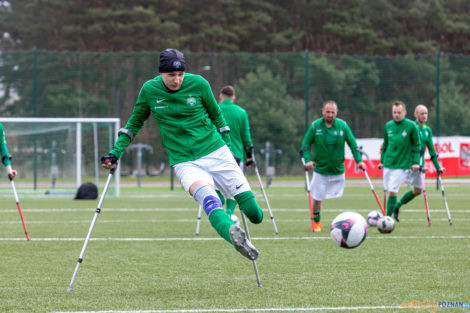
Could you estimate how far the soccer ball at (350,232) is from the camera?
7.08 meters

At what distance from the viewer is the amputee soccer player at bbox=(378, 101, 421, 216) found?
1244 cm

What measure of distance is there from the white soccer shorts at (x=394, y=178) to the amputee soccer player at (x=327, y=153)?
4.92 feet

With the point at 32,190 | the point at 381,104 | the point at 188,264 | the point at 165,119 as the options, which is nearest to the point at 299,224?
the point at 188,264

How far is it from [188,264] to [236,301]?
7.18 feet

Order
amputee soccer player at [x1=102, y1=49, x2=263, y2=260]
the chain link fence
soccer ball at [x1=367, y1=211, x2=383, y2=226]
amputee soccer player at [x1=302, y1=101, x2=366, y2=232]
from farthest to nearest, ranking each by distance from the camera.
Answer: the chain link fence
soccer ball at [x1=367, y1=211, x2=383, y2=226]
amputee soccer player at [x1=302, y1=101, x2=366, y2=232]
amputee soccer player at [x1=102, y1=49, x2=263, y2=260]

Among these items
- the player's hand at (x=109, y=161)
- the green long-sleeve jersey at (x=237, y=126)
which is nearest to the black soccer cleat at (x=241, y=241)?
the player's hand at (x=109, y=161)

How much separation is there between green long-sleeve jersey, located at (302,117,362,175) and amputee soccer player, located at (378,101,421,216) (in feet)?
4.89

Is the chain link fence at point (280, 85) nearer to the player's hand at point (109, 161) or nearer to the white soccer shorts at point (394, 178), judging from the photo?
the white soccer shorts at point (394, 178)

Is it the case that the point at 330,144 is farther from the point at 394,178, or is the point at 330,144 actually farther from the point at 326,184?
the point at 394,178

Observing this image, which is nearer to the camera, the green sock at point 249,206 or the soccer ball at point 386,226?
the green sock at point 249,206

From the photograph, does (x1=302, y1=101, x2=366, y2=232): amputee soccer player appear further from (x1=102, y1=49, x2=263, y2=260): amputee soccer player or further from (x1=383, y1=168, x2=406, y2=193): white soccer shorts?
(x1=102, y1=49, x2=263, y2=260): amputee soccer player

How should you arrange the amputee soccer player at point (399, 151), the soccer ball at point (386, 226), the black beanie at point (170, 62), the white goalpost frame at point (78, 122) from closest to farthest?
the black beanie at point (170, 62), the soccer ball at point (386, 226), the amputee soccer player at point (399, 151), the white goalpost frame at point (78, 122)

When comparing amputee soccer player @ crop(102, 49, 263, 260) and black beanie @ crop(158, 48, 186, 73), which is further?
amputee soccer player @ crop(102, 49, 263, 260)

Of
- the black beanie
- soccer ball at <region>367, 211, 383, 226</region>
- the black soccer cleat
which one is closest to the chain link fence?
soccer ball at <region>367, 211, 383, 226</region>
